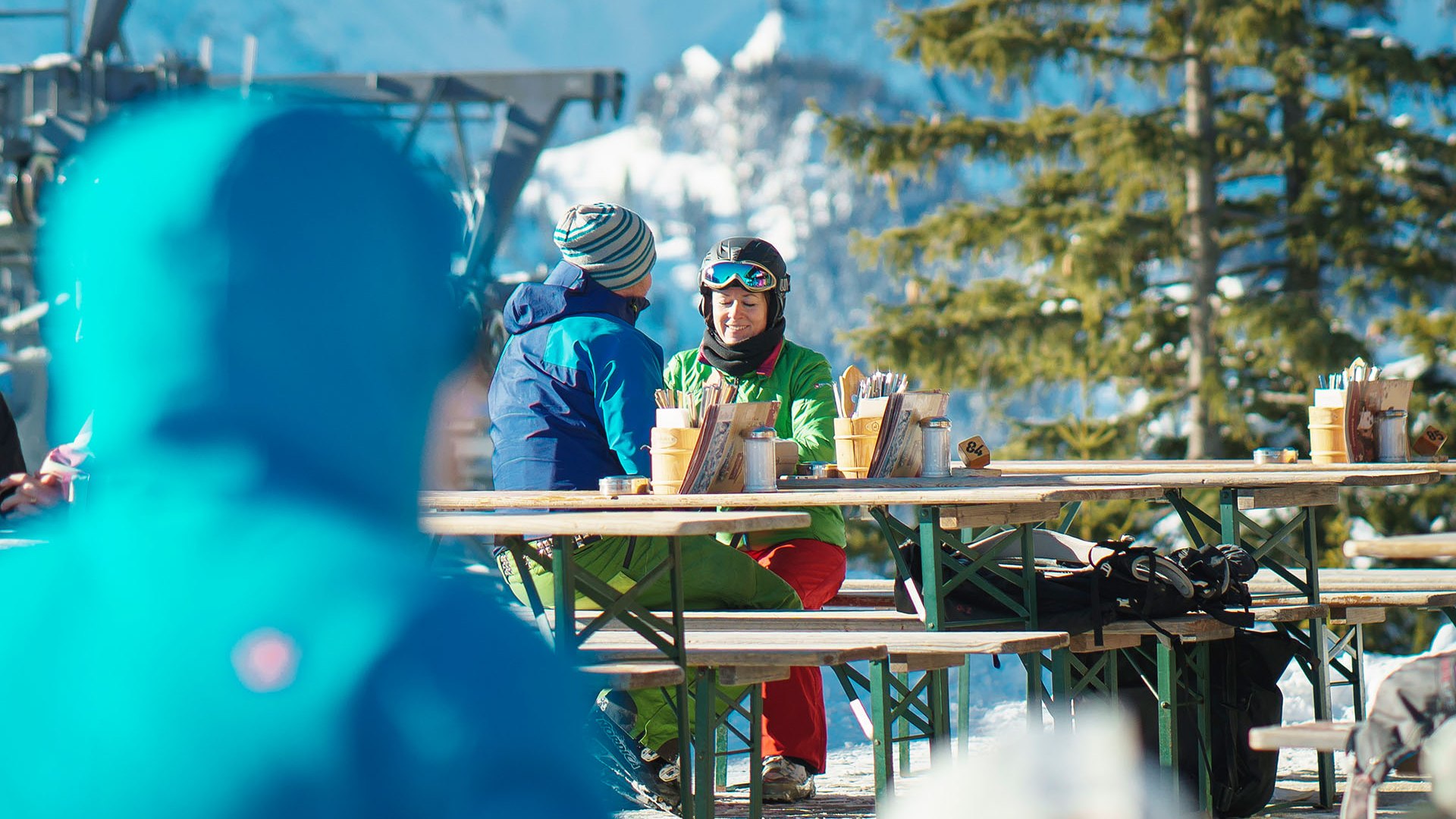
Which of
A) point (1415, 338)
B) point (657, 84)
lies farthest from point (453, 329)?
point (657, 84)

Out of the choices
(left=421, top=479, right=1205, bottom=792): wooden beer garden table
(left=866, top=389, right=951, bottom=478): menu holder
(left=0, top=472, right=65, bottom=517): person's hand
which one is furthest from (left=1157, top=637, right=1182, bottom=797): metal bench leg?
(left=0, top=472, right=65, bottom=517): person's hand

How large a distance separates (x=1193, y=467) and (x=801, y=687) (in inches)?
58.8

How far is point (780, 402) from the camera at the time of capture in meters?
4.47

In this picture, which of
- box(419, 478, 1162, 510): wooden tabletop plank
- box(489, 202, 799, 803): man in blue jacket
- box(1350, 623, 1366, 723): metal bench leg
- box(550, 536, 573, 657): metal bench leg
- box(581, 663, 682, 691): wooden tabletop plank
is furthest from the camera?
box(1350, 623, 1366, 723): metal bench leg

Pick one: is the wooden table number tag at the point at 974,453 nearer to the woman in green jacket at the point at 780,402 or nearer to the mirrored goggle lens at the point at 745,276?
the woman in green jacket at the point at 780,402

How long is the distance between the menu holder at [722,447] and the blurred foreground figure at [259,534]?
9.36 feet

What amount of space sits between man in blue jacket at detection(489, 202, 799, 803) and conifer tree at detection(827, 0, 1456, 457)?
22.1 ft

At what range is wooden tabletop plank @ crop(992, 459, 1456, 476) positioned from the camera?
448 centimetres

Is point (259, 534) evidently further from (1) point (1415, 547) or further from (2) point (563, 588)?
(1) point (1415, 547)

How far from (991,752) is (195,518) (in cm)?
34

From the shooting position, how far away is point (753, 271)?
479 centimetres

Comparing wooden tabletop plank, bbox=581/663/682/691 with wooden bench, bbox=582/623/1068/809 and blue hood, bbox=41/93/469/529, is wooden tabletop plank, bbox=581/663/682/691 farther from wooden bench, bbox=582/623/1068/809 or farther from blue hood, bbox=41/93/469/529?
blue hood, bbox=41/93/469/529

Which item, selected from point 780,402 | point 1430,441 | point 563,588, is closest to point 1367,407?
point 1430,441

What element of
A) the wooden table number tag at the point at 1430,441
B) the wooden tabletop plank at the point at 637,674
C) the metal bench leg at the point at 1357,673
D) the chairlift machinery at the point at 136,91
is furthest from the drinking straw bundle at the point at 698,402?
the chairlift machinery at the point at 136,91
